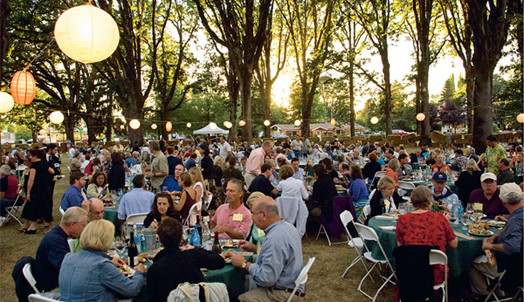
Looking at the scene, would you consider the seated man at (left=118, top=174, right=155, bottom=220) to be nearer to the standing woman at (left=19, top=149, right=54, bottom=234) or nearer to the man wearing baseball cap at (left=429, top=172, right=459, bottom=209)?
the standing woman at (left=19, top=149, right=54, bottom=234)

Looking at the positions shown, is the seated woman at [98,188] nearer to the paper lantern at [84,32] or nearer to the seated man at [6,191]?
the seated man at [6,191]

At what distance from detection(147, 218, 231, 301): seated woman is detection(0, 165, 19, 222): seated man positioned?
7657 mm

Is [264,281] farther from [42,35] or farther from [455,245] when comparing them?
[42,35]

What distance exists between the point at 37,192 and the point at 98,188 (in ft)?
5.94

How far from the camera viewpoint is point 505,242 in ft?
11.3

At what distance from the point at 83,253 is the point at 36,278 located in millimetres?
911

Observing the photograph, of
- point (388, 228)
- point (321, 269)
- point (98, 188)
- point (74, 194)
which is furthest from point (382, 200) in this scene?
point (98, 188)

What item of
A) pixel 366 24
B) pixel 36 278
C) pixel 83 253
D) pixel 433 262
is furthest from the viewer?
pixel 366 24

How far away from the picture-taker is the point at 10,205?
8.20 meters

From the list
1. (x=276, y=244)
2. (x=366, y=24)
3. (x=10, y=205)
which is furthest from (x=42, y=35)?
(x=366, y=24)

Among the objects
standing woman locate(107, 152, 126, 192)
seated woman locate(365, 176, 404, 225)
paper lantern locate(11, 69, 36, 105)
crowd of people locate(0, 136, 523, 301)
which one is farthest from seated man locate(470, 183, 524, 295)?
paper lantern locate(11, 69, 36, 105)

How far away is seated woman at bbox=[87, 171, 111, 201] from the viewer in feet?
21.7

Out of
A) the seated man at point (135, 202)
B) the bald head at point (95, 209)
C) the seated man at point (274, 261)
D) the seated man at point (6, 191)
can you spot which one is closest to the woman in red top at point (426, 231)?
the seated man at point (274, 261)

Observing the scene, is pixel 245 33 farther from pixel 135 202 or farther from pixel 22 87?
pixel 135 202
